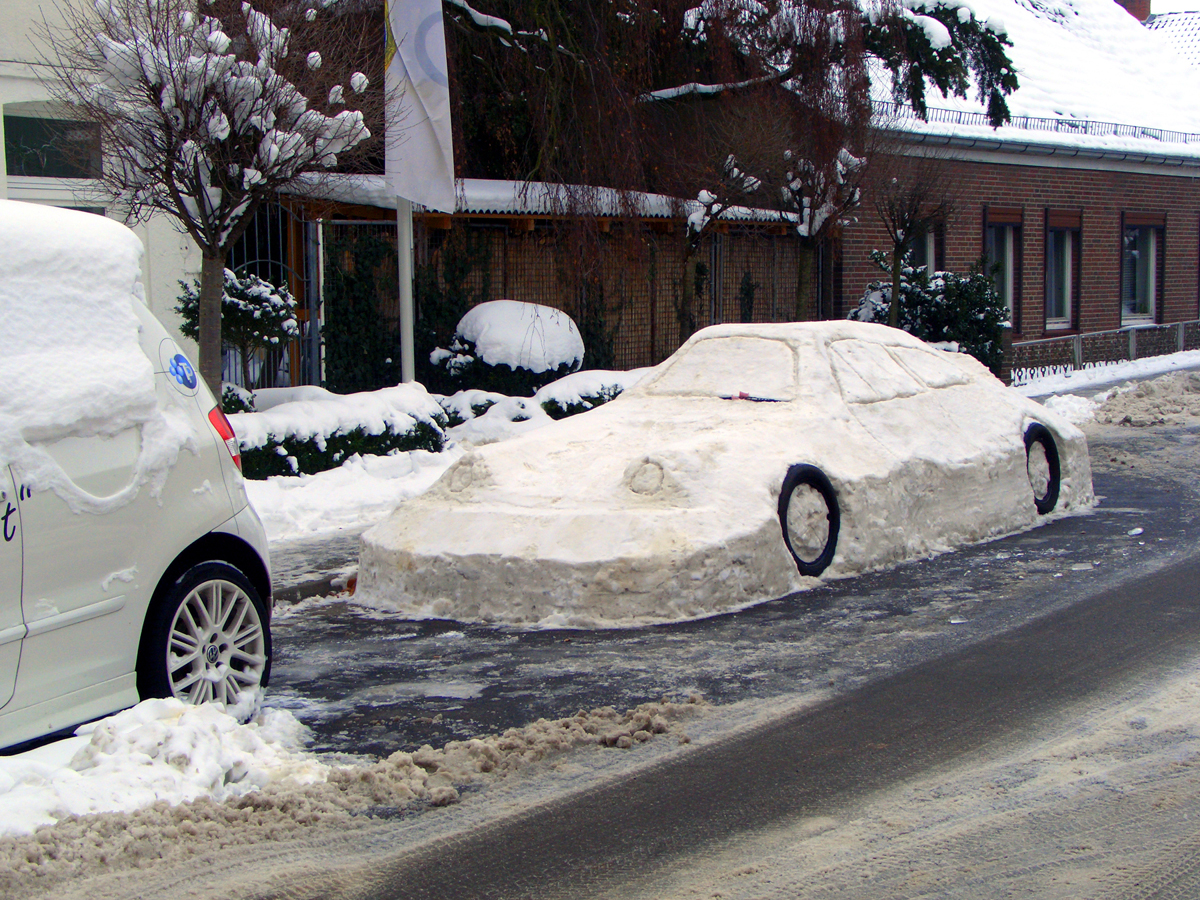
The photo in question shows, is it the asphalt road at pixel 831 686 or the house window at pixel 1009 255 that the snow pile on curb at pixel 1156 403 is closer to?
the asphalt road at pixel 831 686

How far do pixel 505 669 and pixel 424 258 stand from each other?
11.1 meters

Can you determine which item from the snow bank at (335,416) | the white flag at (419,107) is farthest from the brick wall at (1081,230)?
the snow bank at (335,416)

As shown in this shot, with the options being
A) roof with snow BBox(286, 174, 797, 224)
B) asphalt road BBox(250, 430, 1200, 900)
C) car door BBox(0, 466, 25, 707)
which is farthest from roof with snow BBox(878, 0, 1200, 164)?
car door BBox(0, 466, 25, 707)

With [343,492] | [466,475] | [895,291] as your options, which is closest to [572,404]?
Answer: [343,492]

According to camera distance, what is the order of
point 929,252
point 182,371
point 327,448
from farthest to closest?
point 929,252 → point 327,448 → point 182,371

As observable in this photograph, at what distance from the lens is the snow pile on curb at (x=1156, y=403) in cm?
1550

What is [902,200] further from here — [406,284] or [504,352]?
[406,284]

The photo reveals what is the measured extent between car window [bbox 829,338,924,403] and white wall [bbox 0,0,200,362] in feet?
25.9

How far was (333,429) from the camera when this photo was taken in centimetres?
1238

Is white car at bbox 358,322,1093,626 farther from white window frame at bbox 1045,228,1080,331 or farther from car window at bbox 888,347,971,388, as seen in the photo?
white window frame at bbox 1045,228,1080,331

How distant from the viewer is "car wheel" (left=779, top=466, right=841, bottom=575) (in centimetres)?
732

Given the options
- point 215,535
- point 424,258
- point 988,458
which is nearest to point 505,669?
point 215,535

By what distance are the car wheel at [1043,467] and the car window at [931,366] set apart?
2.06 ft

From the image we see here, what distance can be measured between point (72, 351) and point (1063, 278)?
2616cm
